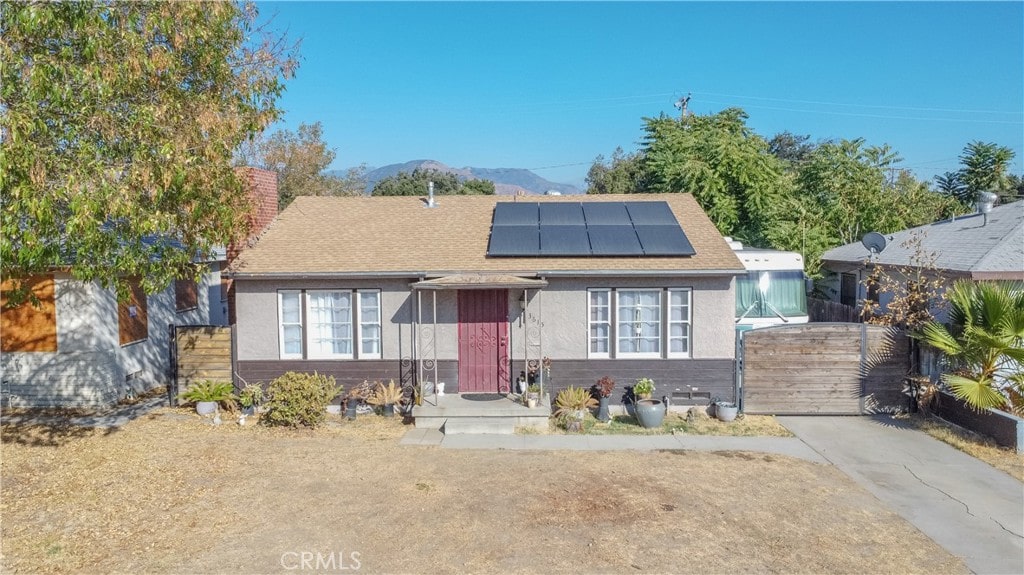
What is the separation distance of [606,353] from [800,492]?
16.7 ft

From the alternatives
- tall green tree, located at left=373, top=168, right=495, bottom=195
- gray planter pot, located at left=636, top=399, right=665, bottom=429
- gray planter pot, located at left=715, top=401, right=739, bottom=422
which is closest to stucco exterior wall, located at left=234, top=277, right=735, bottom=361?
gray planter pot, located at left=715, top=401, right=739, bottom=422

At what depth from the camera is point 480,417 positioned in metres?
12.4

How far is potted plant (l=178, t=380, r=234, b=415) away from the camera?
13.3 m

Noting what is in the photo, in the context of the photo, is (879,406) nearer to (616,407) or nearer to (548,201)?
(616,407)

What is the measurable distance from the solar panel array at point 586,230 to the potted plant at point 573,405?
2931 mm

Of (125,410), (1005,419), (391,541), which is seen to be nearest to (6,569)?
(391,541)

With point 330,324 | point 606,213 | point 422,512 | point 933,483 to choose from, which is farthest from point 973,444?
point 330,324

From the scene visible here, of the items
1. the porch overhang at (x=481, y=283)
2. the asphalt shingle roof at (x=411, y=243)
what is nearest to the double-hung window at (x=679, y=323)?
the asphalt shingle roof at (x=411, y=243)

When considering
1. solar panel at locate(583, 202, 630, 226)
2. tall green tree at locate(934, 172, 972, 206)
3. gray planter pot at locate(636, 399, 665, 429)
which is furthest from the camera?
tall green tree at locate(934, 172, 972, 206)

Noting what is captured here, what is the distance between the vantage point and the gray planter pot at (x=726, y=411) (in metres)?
13.1

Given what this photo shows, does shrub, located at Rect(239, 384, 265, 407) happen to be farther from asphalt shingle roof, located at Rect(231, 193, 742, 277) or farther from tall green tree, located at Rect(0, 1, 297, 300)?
tall green tree, located at Rect(0, 1, 297, 300)

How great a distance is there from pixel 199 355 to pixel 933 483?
13840mm

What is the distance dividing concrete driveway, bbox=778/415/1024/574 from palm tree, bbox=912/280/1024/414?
121 centimetres

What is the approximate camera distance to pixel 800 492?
9344 millimetres
